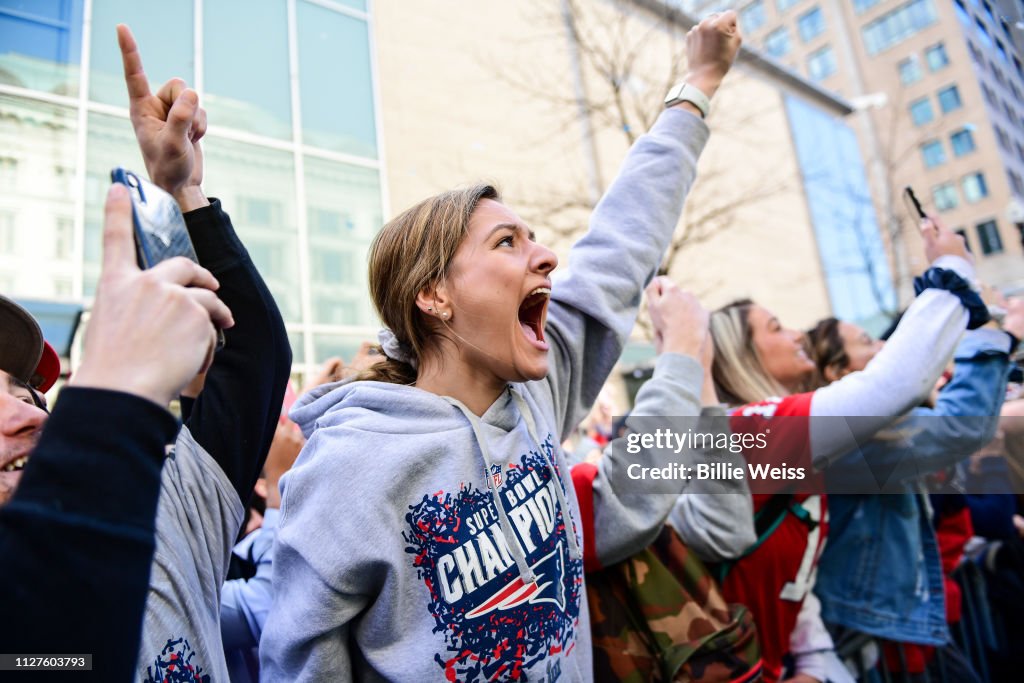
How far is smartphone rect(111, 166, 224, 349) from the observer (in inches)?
28.7

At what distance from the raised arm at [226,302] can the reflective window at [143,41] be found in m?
7.31

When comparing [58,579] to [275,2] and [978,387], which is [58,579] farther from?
[275,2]

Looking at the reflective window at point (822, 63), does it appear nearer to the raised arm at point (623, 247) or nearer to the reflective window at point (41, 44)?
the reflective window at point (41, 44)

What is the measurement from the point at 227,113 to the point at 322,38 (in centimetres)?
219

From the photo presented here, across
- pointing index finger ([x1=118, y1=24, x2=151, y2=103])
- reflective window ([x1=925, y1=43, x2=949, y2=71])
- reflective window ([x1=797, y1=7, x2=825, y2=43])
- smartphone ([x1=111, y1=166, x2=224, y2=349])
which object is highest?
reflective window ([x1=797, y1=7, x2=825, y2=43])

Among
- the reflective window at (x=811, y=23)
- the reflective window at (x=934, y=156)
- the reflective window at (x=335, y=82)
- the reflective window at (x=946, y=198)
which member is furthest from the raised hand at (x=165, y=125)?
the reflective window at (x=946, y=198)

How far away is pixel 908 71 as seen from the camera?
1366cm

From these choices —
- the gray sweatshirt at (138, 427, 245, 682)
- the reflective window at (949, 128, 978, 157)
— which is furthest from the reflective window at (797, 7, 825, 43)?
the gray sweatshirt at (138, 427, 245, 682)

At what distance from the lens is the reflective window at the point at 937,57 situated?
797cm

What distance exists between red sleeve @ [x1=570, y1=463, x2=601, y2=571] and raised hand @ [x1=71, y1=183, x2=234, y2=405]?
107 cm

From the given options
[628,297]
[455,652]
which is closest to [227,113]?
[628,297]

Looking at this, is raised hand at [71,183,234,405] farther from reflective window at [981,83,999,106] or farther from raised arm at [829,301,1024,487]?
reflective window at [981,83,999,106]

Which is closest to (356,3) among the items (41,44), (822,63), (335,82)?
(335,82)

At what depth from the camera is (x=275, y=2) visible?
9258 mm
